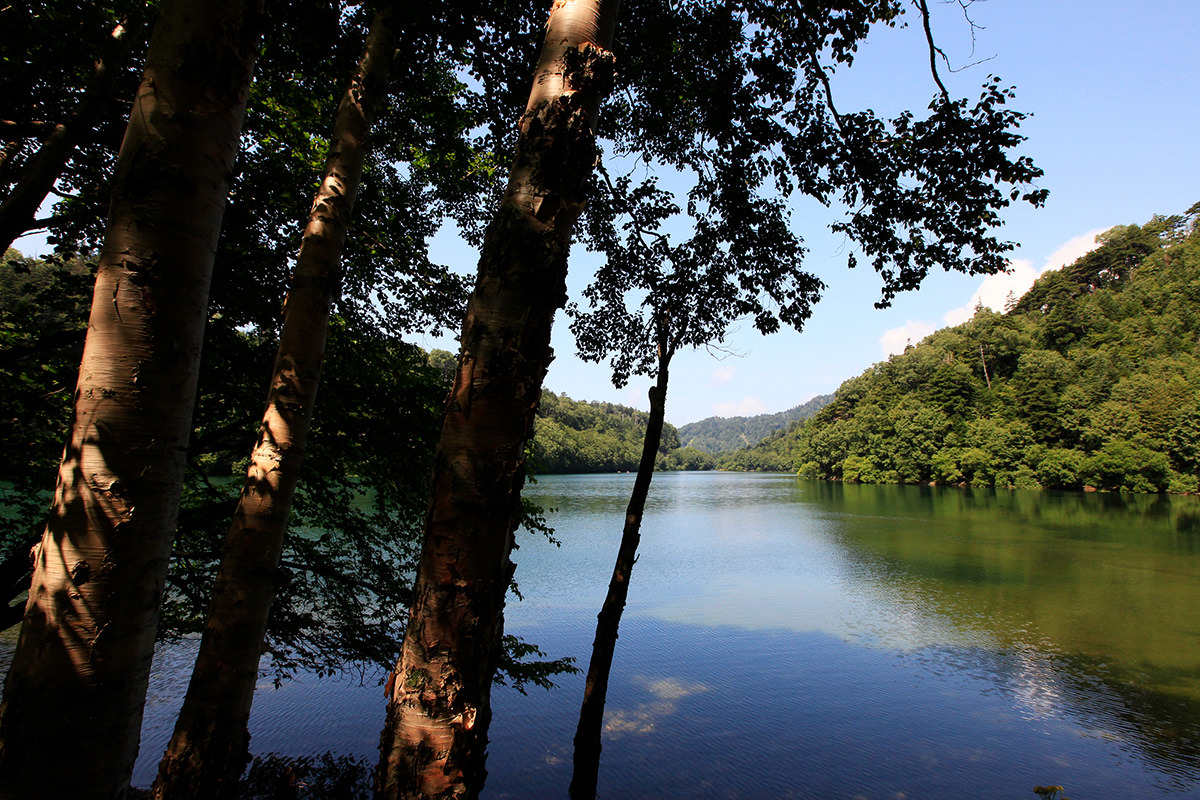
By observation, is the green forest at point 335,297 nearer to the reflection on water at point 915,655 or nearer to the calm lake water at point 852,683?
the calm lake water at point 852,683

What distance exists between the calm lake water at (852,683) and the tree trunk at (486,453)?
6612 millimetres

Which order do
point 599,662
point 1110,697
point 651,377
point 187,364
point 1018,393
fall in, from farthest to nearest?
1. point 1018,393
2. point 1110,697
3. point 651,377
4. point 599,662
5. point 187,364

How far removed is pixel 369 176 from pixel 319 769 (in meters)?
6.99

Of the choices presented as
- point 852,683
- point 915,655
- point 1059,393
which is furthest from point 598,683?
point 1059,393

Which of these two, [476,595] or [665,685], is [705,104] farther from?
[665,685]

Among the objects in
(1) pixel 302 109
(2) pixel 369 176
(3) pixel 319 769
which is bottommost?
(3) pixel 319 769

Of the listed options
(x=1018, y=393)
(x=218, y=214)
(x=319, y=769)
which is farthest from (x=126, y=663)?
(x=1018, y=393)

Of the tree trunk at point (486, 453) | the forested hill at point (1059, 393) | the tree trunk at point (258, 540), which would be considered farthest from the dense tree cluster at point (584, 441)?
the tree trunk at point (486, 453)

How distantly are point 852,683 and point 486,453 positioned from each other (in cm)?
1164

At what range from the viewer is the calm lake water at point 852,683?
7492 mm

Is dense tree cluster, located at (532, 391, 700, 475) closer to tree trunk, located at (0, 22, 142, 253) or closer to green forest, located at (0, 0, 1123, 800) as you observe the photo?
green forest, located at (0, 0, 1123, 800)

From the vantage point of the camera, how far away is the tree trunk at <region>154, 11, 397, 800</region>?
2799 millimetres

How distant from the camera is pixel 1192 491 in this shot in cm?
4281

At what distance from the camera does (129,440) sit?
1.34m
